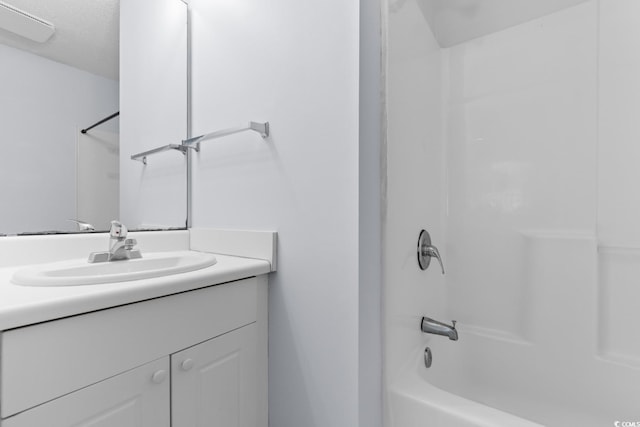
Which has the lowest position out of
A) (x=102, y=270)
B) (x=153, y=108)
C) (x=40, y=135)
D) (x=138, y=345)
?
(x=138, y=345)

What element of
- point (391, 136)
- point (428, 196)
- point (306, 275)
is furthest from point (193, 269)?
point (428, 196)

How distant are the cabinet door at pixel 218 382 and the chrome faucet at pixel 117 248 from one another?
1.36ft

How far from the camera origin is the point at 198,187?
1293mm

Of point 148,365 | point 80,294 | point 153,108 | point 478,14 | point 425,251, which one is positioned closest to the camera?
point 80,294

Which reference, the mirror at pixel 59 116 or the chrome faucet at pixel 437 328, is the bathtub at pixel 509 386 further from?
the mirror at pixel 59 116

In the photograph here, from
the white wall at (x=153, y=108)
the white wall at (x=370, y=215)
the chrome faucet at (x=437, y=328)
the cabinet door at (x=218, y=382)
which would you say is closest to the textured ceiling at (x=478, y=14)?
the white wall at (x=370, y=215)

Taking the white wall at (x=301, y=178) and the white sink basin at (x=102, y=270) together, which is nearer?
the white sink basin at (x=102, y=270)

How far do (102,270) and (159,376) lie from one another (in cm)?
40

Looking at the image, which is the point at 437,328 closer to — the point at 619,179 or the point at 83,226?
the point at 619,179

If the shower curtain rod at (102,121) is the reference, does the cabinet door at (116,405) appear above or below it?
below

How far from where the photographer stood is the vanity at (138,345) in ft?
1.85

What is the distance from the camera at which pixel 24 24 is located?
3.19 ft

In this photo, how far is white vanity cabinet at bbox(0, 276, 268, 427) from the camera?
0.56m

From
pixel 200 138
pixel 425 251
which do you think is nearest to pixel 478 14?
pixel 425 251
